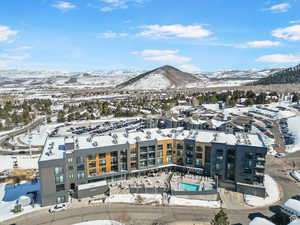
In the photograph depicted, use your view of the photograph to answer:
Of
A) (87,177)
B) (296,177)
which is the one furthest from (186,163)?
(296,177)

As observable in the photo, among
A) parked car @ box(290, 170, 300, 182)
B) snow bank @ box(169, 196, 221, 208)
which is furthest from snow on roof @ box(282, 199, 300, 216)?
parked car @ box(290, 170, 300, 182)

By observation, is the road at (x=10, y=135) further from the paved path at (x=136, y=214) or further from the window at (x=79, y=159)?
the paved path at (x=136, y=214)

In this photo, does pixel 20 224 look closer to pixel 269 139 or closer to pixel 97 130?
pixel 97 130

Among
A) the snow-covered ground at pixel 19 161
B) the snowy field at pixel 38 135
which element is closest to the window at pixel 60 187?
the snow-covered ground at pixel 19 161

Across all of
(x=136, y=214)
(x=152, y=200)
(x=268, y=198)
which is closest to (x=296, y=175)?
(x=268, y=198)

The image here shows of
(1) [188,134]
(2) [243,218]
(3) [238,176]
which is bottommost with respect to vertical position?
(2) [243,218]
